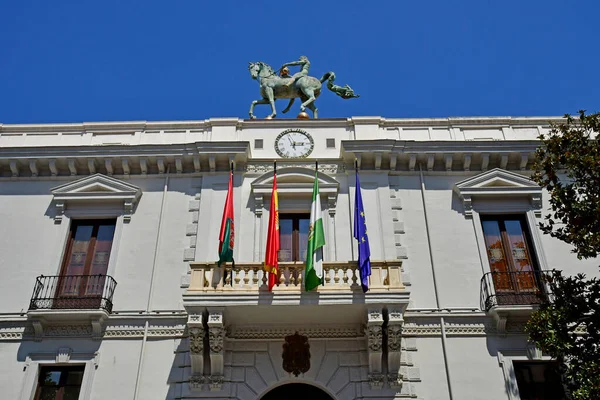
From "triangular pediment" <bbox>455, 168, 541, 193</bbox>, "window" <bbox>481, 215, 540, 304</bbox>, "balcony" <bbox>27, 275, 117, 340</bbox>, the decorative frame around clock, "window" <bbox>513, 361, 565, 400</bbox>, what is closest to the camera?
"window" <bbox>513, 361, 565, 400</bbox>

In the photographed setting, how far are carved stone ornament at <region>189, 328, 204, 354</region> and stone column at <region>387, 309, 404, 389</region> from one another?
14.0 ft

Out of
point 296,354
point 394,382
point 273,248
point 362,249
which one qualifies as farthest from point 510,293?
point 273,248

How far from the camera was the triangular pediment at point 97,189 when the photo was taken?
16.1 m

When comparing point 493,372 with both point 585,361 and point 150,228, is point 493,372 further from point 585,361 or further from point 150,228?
point 150,228

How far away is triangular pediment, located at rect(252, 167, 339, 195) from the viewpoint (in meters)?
16.1

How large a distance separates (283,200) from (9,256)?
758 centimetres

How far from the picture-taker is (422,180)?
16.5 m

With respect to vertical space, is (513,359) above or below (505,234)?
below

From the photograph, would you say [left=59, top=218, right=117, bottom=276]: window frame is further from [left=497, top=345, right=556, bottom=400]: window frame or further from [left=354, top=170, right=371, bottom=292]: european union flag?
[left=497, top=345, right=556, bottom=400]: window frame

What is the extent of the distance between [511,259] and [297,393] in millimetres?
6675

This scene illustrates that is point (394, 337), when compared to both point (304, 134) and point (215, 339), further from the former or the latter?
point (304, 134)

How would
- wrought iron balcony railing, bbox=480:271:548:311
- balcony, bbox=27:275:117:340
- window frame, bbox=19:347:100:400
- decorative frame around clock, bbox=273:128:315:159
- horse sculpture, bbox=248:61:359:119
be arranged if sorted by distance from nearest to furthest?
window frame, bbox=19:347:100:400
balcony, bbox=27:275:117:340
wrought iron balcony railing, bbox=480:271:548:311
decorative frame around clock, bbox=273:128:315:159
horse sculpture, bbox=248:61:359:119

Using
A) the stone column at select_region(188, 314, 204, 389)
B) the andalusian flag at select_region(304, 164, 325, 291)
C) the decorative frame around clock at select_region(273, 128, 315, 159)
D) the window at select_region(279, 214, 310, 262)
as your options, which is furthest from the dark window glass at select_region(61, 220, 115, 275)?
the andalusian flag at select_region(304, 164, 325, 291)

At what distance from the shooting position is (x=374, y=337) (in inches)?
510
